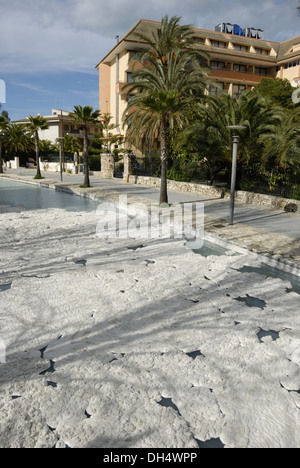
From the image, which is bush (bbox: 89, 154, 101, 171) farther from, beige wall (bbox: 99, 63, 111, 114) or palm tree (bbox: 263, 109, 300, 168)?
palm tree (bbox: 263, 109, 300, 168)

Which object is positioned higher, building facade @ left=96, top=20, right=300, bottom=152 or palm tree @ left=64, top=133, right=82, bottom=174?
building facade @ left=96, top=20, right=300, bottom=152

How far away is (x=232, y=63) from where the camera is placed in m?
52.2

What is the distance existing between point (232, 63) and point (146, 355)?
184ft

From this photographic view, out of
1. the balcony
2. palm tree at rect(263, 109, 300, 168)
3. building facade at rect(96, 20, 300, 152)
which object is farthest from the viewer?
the balcony

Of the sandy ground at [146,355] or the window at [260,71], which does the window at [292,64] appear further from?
the sandy ground at [146,355]

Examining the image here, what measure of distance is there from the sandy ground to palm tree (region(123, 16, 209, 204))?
29.7ft

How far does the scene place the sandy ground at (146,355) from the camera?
11.4 feet

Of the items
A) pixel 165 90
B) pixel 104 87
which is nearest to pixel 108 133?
pixel 104 87

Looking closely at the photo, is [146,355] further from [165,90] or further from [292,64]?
[292,64]

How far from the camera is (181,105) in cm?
1562

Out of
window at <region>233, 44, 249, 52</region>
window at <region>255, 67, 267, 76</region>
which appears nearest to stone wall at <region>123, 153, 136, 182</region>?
window at <region>233, 44, 249, 52</region>

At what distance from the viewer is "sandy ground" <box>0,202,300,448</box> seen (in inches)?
137

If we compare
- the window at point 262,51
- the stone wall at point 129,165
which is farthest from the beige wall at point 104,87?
the stone wall at point 129,165
